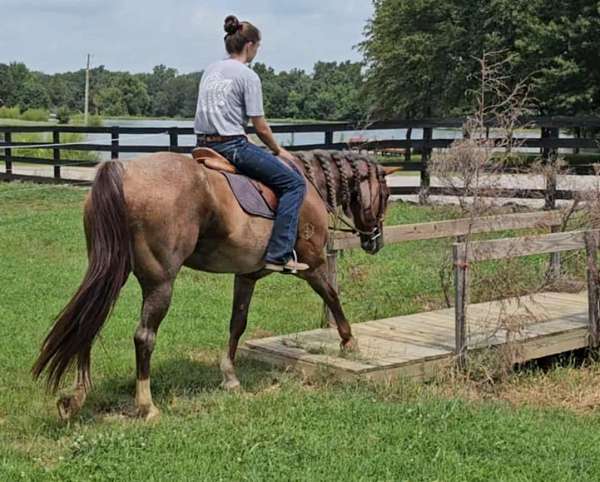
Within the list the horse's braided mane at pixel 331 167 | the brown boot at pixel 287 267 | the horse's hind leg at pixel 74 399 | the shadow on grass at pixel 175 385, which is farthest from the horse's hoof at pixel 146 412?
the horse's braided mane at pixel 331 167

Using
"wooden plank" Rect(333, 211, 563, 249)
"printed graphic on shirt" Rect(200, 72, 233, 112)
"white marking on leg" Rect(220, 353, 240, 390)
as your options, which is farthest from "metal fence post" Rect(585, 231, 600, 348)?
"printed graphic on shirt" Rect(200, 72, 233, 112)

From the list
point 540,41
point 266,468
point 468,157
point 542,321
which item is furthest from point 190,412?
point 540,41

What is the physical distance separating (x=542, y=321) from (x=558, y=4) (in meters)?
28.1

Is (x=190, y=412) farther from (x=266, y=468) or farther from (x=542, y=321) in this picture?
(x=542, y=321)

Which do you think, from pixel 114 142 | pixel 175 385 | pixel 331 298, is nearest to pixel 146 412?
pixel 175 385

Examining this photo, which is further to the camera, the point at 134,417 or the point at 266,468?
the point at 134,417

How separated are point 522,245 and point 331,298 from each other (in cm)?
160

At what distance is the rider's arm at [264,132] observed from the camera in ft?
18.3

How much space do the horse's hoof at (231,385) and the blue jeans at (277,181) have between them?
0.95 meters

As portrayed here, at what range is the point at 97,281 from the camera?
16.1ft

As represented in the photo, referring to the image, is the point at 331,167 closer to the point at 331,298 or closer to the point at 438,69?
the point at 331,298

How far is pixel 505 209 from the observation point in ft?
33.0

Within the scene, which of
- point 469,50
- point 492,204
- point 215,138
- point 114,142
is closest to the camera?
point 215,138

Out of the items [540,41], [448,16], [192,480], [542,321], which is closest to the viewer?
[192,480]
